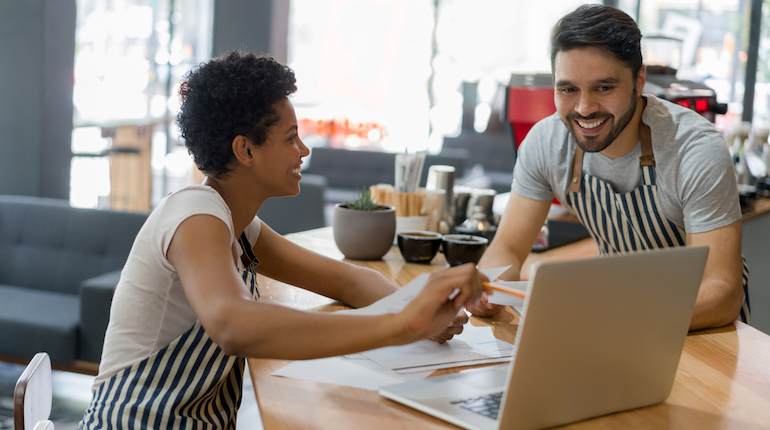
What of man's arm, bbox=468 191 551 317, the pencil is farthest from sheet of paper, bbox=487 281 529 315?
man's arm, bbox=468 191 551 317

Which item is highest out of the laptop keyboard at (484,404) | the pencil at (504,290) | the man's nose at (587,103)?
the man's nose at (587,103)

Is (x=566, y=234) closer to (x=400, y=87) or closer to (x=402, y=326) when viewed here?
(x=402, y=326)

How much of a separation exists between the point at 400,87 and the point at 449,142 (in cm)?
113

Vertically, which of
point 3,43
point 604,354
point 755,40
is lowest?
point 604,354

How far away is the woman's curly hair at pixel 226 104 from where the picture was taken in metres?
1.19

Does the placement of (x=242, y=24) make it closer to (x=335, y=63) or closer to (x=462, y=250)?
(x=335, y=63)

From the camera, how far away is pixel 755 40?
6.69 metres

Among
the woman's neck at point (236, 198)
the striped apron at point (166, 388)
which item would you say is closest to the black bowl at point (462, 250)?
the woman's neck at point (236, 198)

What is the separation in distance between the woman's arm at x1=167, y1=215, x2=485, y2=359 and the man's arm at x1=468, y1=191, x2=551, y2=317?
75cm

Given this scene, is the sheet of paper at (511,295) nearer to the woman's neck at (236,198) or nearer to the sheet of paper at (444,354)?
the sheet of paper at (444,354)

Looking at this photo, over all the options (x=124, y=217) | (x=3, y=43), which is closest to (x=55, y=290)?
(x=124, y=217)

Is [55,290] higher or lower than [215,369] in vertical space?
lower

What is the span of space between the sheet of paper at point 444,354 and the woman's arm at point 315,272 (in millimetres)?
244

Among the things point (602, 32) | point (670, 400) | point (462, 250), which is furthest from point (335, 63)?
point (670, 400)
